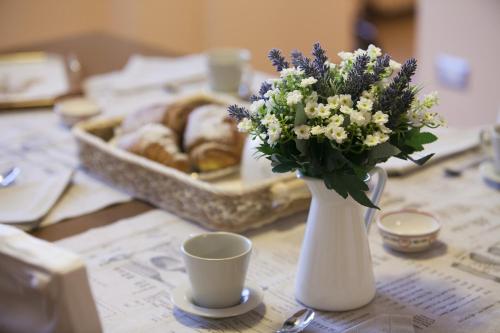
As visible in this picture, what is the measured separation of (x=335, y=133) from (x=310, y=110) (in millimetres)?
47

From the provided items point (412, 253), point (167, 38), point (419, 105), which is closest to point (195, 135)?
point (412, 253)

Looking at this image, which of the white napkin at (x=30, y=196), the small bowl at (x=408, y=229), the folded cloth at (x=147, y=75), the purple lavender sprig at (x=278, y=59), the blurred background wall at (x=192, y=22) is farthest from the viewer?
the blurred background wall at (x=192, y=22)

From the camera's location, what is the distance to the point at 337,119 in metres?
0.87

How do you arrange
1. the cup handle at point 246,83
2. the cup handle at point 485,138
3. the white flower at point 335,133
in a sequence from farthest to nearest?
the cup handle at point 246,83
the cup handle at point 485,138
the white flower at point 335,133

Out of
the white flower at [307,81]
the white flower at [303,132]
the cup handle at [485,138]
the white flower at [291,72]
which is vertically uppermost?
the white flower at [291,72]

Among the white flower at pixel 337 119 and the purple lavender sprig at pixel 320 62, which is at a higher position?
the purple lavender sprig at pixel 320 62

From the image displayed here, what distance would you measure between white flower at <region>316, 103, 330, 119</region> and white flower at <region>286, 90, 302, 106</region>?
0.03m

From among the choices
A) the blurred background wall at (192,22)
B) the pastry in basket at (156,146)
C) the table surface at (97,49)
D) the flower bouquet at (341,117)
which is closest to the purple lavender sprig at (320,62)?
the flower bouquet at (341,117)

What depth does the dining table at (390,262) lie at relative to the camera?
98 cm

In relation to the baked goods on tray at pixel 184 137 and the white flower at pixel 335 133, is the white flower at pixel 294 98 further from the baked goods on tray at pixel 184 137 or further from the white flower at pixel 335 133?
the baked goods on tray at pixel 184 137

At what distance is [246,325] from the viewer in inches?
38.2

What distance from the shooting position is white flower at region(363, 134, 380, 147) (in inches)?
34.2

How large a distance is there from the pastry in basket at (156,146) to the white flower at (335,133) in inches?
22.9

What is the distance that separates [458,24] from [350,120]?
1771 millimetres
